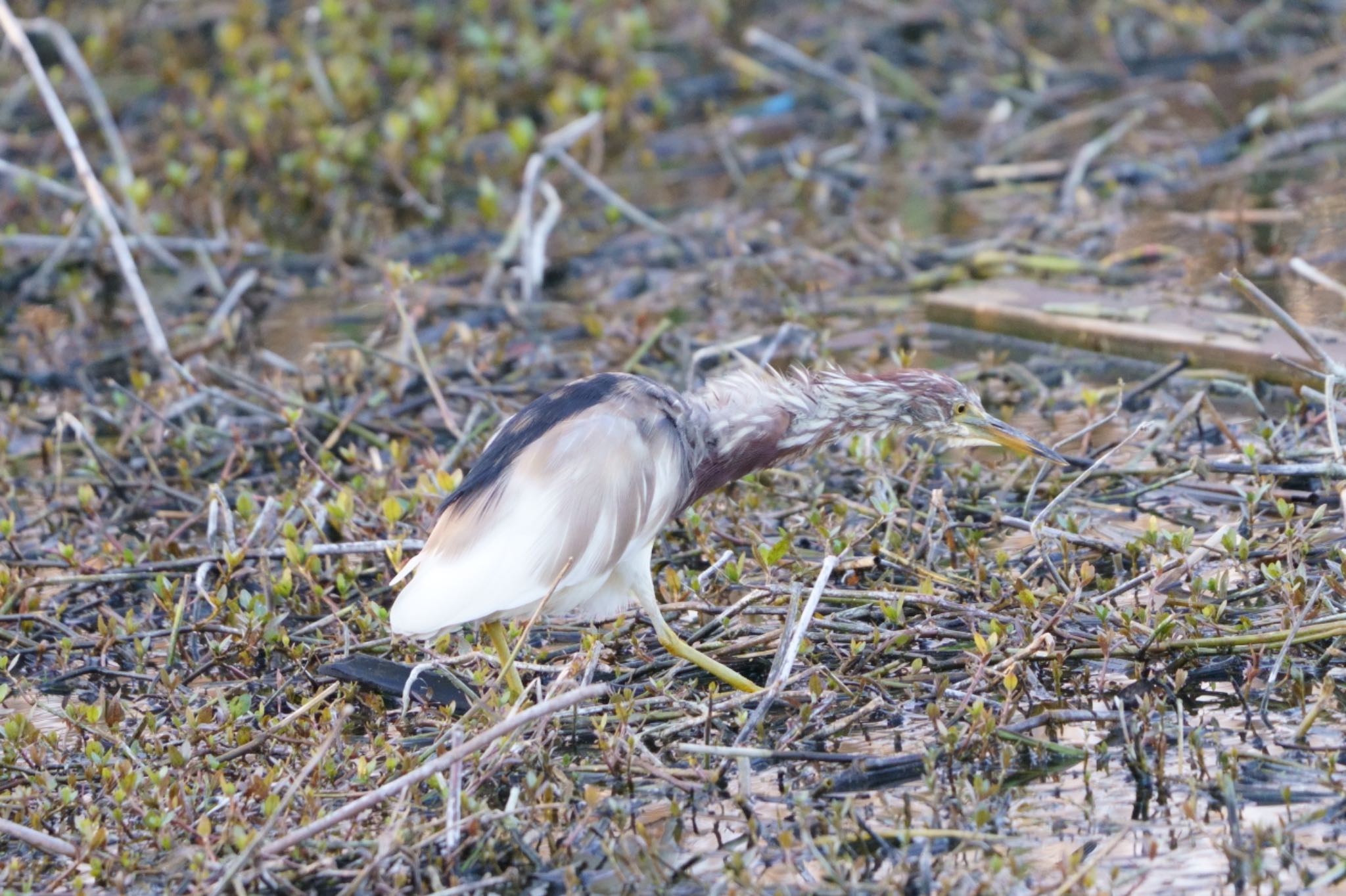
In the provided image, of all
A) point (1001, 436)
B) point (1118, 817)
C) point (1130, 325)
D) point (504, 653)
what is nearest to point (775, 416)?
point (1001, 436)

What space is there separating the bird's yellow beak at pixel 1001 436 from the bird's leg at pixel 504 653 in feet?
4.24

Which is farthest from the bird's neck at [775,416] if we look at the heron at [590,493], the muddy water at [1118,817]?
the muddy water at [1118,817]

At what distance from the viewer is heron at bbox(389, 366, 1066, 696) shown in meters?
3.59

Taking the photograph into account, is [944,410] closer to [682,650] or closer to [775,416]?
[775,416]

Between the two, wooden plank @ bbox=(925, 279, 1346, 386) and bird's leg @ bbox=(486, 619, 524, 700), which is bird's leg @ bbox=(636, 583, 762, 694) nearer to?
bird's leg @ bbox=(486, 619, 524, 700)

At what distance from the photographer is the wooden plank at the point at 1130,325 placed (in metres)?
5.27

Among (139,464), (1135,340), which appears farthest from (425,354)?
(1135,340)

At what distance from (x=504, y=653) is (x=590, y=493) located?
1.32 feet

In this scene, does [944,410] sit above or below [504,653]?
above

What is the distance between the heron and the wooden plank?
141cm

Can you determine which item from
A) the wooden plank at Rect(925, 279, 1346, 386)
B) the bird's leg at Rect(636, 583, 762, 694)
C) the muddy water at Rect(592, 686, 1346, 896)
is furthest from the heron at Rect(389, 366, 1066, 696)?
the wooden plank at Rect(925, 279, 1346, 386)

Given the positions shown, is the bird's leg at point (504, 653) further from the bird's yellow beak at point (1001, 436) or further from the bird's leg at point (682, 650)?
the bird's yellow beak at point (1001, 436)

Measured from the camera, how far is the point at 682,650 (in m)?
3.77

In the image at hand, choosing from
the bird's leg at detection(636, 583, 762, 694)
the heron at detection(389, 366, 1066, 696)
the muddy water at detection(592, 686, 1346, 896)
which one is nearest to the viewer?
the muddy water at detection(592, 686, 1346, 896)
